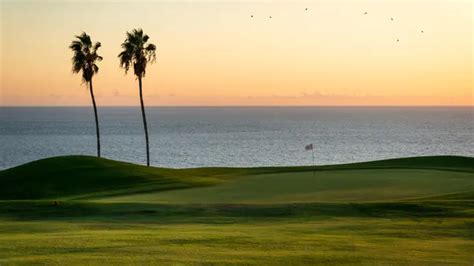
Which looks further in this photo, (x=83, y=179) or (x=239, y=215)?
(x=83, y=179)

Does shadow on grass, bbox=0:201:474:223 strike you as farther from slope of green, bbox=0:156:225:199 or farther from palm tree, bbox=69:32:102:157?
palm tree, bbox=69:32:102:157

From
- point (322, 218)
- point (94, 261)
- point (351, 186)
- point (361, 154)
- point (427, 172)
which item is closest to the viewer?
point (94, 261)

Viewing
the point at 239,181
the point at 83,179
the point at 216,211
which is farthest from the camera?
the point at 83,179

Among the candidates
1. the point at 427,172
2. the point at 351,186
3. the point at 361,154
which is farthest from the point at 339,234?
the point at 361,154

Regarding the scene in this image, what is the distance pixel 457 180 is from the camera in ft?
124

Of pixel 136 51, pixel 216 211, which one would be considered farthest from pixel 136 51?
pixel 216 211

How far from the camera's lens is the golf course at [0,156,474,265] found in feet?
59.4

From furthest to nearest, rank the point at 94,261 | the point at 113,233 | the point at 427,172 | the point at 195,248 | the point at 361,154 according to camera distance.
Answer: the point at 361,154 < the point at 427,172 < the point at 113,233 < the point at 195,248 < the point at 94,261

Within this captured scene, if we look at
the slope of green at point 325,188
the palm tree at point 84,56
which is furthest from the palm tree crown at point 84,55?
the slope of green at point 325,188

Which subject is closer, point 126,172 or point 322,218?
point 322,218

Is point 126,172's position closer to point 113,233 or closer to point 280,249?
point 113,233

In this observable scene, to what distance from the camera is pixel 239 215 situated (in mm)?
26328

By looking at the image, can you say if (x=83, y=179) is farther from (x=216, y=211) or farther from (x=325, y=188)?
(x=216, y=211)

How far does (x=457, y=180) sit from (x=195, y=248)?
76.0 ft
